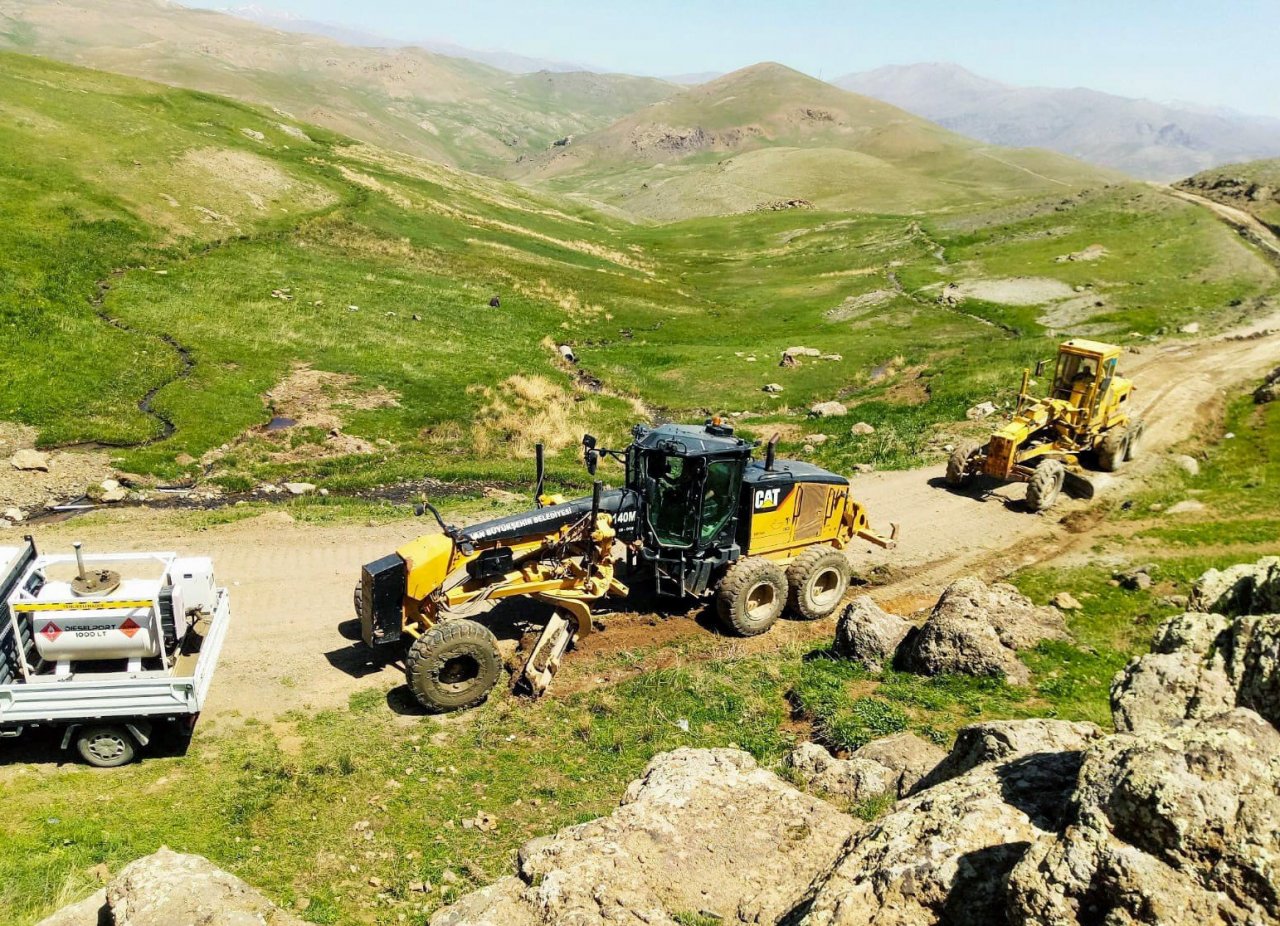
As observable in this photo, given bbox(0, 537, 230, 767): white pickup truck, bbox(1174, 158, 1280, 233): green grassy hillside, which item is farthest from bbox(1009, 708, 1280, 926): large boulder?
bbox(1174, 158, 1280, 233): green grassy hillside

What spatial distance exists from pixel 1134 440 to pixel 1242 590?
16271mm

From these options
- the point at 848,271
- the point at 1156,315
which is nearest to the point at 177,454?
the point at 1156,315

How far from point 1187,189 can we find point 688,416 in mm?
82262

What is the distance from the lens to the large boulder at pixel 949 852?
205 inches

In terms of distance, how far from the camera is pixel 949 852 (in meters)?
5.50

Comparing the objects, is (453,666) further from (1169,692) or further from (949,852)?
(1169,692)

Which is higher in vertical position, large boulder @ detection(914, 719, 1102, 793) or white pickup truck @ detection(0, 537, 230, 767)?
large boulder @ detection(914, 719, 1102, 793)

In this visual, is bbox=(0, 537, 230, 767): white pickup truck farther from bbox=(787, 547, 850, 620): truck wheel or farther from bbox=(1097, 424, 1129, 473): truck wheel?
bbox=(1097, 424, 1129, 473): truck wheel

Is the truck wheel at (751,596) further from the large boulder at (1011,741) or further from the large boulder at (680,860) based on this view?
the large boulder at (1011,741)

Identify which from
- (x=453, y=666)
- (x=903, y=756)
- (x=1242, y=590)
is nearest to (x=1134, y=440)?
(x=1242, y=590)

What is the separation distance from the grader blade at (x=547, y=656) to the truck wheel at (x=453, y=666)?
658mm

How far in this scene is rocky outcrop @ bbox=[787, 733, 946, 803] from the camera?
371 inches

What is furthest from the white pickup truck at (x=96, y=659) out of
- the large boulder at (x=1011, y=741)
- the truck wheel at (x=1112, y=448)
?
the truck wheel at (x=1112, y=448)

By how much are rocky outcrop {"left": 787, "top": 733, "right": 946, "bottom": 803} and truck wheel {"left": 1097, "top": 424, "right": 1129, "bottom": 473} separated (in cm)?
1718
